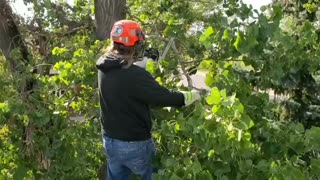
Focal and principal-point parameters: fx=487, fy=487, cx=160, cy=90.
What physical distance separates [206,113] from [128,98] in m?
0.74

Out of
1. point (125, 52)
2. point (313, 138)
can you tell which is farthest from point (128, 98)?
point (313, 138)

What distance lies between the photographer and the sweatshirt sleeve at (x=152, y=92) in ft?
10.6

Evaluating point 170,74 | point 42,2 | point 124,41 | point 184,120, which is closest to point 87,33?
point 42,2

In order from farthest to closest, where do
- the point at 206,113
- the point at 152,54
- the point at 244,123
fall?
1. the point at 152,54
2. the point at 206,113
3. the point at 244,123

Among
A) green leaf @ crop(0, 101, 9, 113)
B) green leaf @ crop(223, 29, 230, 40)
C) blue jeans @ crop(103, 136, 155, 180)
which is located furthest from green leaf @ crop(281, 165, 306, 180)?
green leaf @ crop(0, 101, 9, 113)

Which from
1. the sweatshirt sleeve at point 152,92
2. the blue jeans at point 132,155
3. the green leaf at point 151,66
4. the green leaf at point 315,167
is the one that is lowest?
the blue jeans at point 132,155

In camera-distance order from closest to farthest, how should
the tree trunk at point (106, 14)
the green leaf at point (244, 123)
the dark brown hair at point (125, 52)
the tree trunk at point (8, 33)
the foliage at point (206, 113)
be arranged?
1. the green leaf at point (244, 123)
2. the foliage at point (206, 113)
3. the dark brown hair at point (125, 52)
4. the tree trunk at point (106, 14)
5. the tree trunk at point (8, 33)

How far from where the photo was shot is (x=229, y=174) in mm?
2924

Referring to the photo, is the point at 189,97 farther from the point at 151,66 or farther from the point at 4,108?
the point at 4,108

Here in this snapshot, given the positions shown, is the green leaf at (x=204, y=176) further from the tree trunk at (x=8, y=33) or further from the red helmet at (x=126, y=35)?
the tree trunk at (x=8, y=33)

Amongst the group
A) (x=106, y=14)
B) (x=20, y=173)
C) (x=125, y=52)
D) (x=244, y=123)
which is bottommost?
(x=20, y=173)

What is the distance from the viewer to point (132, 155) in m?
3.56

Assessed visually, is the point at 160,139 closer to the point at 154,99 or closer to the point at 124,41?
the point at 154,99

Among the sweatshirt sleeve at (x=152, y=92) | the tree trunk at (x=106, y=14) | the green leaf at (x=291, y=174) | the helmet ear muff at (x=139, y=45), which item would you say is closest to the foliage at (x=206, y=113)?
the green leaf at (x=291, y=174)
